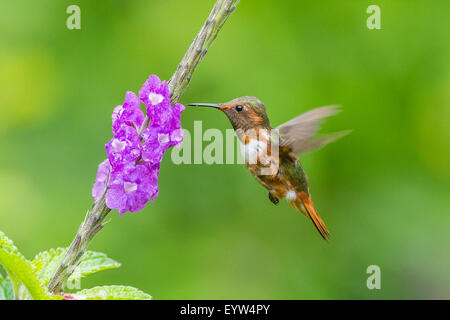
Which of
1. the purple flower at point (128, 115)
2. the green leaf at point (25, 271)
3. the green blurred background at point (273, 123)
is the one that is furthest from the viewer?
the green blurred background at point (273, 123)

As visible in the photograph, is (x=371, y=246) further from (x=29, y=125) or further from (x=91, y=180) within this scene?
(x=29, y=125)

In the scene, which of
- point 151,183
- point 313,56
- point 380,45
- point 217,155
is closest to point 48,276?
point 151,183

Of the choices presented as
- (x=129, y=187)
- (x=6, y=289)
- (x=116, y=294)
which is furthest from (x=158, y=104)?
(x=6, y=289)
